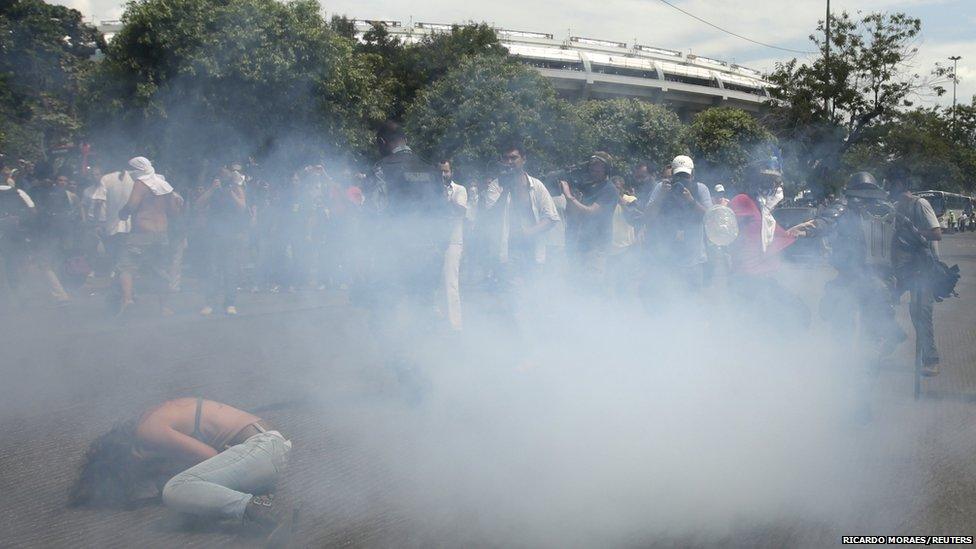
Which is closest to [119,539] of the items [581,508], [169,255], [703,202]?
[581,508]

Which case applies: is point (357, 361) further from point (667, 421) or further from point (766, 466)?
point (766, 466)

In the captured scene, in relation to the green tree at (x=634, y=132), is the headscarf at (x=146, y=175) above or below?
below

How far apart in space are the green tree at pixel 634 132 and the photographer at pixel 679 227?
19.6 meters

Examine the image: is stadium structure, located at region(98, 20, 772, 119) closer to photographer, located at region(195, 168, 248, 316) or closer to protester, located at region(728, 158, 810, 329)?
photographer, located at region(195, 168, 248, 316)

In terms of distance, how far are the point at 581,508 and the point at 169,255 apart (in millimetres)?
7700

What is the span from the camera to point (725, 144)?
739 inches

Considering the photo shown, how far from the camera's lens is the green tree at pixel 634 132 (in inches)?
1032

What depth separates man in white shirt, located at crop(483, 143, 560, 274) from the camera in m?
6.30

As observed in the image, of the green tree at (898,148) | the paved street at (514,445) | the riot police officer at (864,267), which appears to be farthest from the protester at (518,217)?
the green tree at (898,148)

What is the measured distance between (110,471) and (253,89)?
565cm

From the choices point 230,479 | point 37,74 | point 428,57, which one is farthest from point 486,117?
point 230,479

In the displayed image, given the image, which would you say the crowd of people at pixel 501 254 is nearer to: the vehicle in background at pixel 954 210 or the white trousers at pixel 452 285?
the white trousers at pixel 452 285

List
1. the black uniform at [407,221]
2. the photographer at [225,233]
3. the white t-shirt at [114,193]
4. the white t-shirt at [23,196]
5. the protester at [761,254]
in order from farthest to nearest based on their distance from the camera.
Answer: the white t-shirt at [114,193], the white t-shirt at [23,196], the photographer at [225,233], the protester at [761,254], the black uniform at [407,221]

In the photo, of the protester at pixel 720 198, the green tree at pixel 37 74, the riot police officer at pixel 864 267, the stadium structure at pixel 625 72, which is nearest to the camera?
the riot police officer at pixel 864 267
